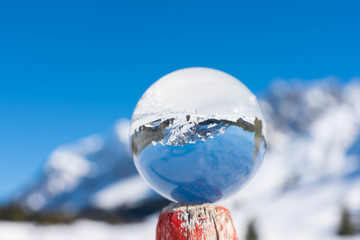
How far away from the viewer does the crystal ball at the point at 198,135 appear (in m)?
3.09

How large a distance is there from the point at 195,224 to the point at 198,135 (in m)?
0.69

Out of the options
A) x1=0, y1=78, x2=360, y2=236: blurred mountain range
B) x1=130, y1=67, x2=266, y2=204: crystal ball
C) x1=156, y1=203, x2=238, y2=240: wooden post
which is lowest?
x1=156, y1=203, x2=238, y2=240: wooden post

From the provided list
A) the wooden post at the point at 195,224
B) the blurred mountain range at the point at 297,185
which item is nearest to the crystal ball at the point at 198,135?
the wooden post at the point at 195,224

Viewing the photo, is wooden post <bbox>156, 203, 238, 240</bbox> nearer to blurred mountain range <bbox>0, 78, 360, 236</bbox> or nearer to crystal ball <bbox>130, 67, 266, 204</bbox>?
crystal ball <bbox>130, 67, 266, 204</bbox>

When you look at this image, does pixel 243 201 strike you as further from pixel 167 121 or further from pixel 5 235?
pixel 167 121

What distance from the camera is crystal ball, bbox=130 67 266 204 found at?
309cm

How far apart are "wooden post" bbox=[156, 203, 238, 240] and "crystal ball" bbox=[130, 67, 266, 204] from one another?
0.17 m

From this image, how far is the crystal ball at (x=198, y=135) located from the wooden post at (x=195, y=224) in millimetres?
174

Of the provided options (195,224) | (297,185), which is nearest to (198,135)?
(195,224)

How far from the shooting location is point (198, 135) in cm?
308

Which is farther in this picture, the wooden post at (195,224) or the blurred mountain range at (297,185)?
the blurred mountain range at (297,185)

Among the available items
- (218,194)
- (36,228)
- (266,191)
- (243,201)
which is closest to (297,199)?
(243,201)

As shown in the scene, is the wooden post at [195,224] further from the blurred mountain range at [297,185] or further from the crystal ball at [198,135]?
the blurred mountain range at [297,185]

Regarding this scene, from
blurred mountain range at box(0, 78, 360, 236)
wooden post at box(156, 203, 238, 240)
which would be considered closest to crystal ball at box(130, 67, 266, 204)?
wooden post at box(156, 203, 238, 240)
